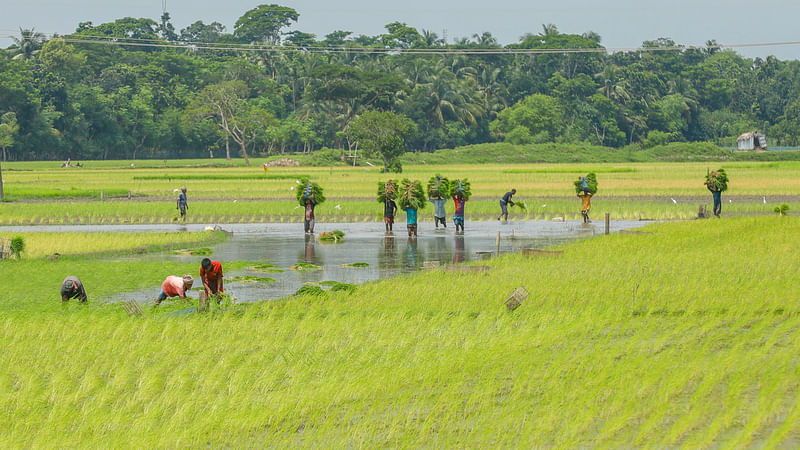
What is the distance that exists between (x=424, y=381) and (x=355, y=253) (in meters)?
14.8

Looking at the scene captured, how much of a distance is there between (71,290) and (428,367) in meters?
7.63

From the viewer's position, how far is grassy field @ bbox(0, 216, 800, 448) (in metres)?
9.37

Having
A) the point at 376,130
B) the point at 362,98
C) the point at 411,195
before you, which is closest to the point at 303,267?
the point at 411,195

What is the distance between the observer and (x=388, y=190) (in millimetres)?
30359

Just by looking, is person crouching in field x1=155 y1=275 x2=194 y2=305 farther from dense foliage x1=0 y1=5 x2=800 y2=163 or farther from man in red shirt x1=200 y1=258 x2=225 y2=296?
dense foliage x1=0 y1=5 x2=800 y2=163

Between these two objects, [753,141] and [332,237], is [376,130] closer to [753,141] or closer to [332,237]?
[753,141]

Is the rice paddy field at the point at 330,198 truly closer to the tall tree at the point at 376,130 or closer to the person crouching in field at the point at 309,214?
the person crouching in field at the point at 309,214

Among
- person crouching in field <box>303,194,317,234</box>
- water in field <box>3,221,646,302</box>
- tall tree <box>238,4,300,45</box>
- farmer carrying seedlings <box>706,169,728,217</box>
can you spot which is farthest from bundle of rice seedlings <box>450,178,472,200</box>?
tall tree <box>238,4,300,45</box>

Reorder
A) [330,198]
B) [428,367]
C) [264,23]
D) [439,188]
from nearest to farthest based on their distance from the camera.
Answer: [428,367]
[439,188]
[330,198]
[264,23]

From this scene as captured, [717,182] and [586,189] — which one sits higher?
[717,182]

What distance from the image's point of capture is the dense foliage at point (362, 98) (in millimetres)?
108625

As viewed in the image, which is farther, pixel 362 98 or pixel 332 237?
pixel 362 98

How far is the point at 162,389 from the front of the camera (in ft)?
36.6

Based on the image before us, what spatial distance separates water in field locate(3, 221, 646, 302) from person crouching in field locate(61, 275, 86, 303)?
107 centimetres
